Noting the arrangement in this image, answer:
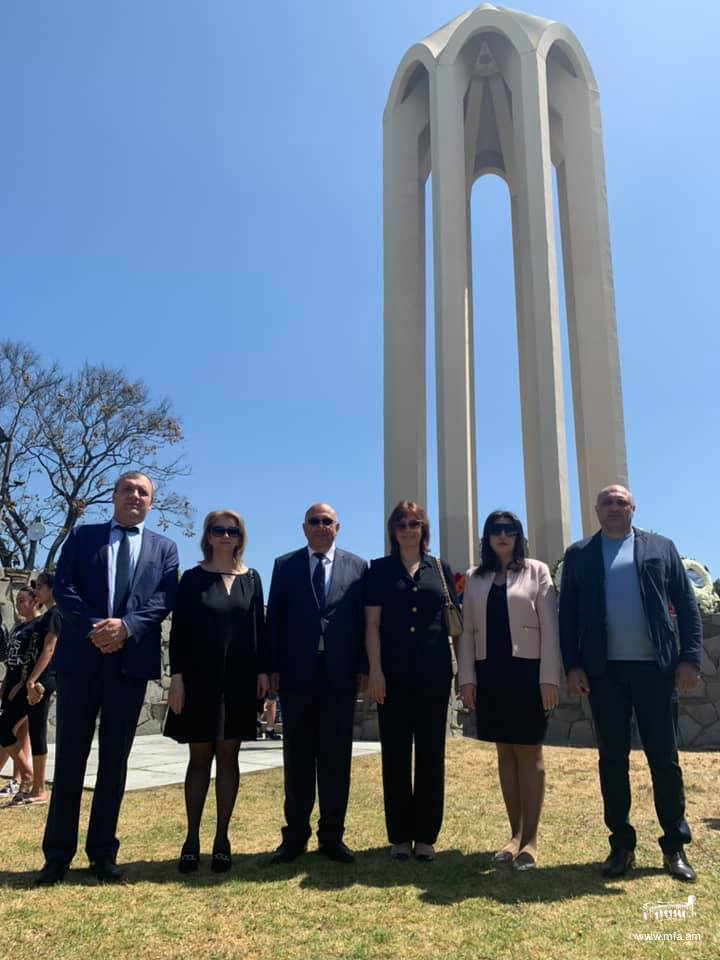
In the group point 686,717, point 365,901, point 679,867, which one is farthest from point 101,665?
point 686,717

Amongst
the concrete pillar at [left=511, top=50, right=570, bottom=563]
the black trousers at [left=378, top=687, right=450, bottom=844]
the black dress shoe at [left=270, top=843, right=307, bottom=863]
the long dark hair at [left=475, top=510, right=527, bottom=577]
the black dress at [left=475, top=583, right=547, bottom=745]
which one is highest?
the concrete pillar at [left=511, top=50, right=570, bottom=563]

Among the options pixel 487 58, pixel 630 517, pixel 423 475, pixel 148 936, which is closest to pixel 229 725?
pixel 148 936

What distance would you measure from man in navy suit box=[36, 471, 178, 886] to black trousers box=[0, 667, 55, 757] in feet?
7.29

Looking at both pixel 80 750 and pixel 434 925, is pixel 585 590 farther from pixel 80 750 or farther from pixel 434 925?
pixel 80 750

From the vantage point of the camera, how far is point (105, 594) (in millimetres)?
4031

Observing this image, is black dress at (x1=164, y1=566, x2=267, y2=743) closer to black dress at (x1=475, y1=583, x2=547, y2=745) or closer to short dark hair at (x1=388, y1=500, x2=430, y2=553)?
short dark hair at (x1=388, y1=500, x2=430, y2=553)

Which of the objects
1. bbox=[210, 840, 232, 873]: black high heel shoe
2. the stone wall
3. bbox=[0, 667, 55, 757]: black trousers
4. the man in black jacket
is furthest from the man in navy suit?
the stone wall

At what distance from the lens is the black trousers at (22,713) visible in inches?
229

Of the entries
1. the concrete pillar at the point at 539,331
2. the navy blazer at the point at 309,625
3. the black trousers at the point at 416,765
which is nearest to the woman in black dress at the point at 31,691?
the navy blazer at the point at 309,625

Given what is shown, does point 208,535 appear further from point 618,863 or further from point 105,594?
point 618,863

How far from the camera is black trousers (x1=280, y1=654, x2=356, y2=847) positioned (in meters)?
4.05

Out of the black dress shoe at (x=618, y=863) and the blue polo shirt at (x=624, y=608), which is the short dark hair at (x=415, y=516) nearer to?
the blue polo shirt at (x=624, y=608)

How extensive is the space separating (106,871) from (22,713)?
8.66 feet

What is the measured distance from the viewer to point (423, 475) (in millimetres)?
19281
